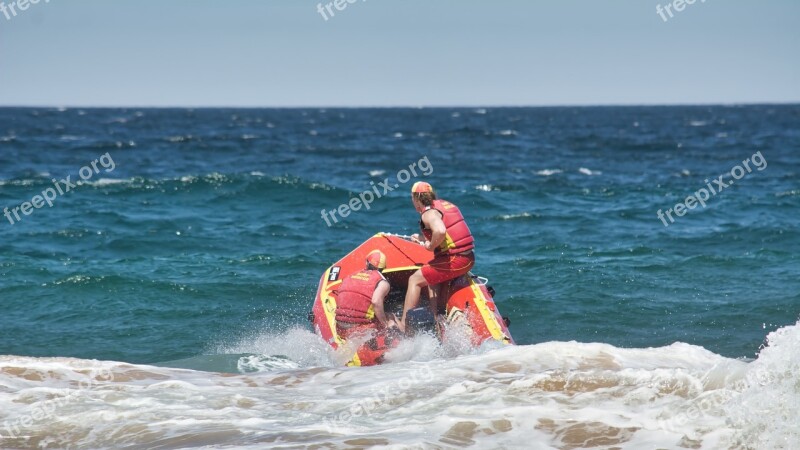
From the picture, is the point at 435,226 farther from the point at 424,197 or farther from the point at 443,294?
the point at 443,294

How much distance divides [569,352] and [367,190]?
19.3m

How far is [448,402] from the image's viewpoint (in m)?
7.32

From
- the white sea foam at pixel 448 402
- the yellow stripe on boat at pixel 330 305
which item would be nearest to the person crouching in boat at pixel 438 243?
the yellow stripe on boat at pixel 330 305

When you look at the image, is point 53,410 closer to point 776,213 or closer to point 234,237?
point 234,237

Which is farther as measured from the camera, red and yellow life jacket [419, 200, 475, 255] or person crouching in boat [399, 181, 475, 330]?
red and yellow life jacket [419, 200, 475, 255]

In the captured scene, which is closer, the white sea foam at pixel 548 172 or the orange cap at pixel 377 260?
the orange cap at pixel 377 260

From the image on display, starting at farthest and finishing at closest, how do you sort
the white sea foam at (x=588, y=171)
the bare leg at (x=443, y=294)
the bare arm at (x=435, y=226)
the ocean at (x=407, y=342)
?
the white sea foam at (x=588, y=171)
the bare leg at (x=443, y=294)
the bare arm at (x=435, y=226)
the ocean at (x=407, y=342)

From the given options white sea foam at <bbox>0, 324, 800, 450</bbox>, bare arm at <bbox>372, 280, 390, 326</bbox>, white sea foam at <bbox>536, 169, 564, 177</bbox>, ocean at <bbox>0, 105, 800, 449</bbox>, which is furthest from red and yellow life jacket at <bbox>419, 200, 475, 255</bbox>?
white sea foam at <bbox>536, 169, 564, 177</bbox>

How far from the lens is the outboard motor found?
34.1 feet

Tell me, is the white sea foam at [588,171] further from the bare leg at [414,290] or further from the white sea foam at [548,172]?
the bare leg at [414,290]

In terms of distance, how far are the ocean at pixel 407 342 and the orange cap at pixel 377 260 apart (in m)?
1.18

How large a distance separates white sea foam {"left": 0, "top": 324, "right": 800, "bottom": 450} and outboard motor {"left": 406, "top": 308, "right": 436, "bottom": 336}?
1.62 meters

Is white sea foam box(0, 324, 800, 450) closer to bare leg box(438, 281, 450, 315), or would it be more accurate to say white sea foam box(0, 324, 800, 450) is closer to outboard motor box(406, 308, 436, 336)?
outboard motor box(406, 308, 436, 336)

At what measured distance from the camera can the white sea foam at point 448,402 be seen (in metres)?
6.52
